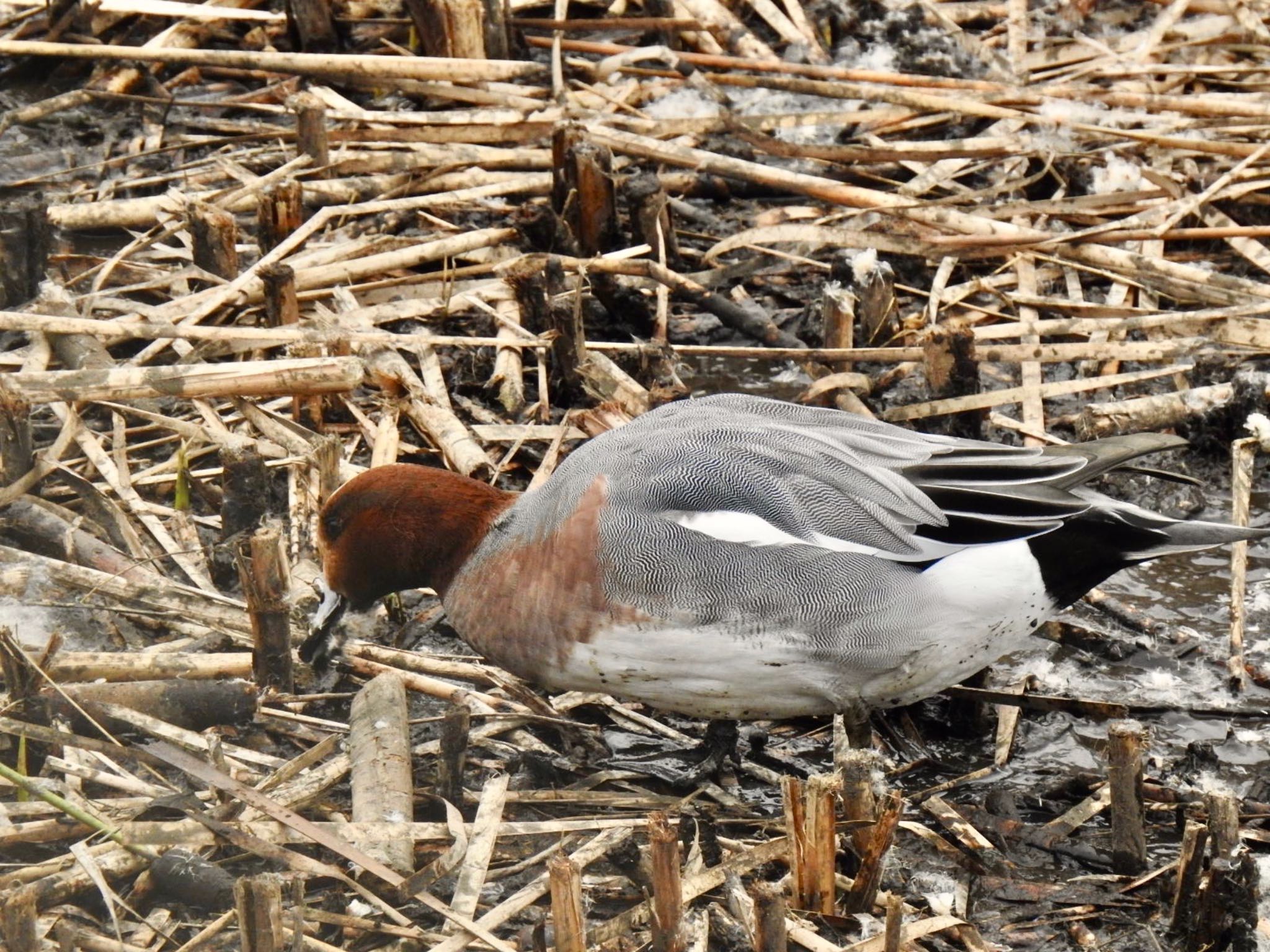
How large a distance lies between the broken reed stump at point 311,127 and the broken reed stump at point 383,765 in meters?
2.68

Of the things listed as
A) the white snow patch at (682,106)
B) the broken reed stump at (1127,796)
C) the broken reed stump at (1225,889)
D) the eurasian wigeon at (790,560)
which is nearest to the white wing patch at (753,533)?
the eurasian wigeon at (790,560)

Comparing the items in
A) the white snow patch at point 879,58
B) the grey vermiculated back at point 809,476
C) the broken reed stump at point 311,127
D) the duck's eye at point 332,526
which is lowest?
the duck's eye at point 332,526

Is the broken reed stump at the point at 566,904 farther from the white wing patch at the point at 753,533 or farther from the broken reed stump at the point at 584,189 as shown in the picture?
the broken reed stump at the point at 584,189

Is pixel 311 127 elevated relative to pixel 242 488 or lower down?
elevated

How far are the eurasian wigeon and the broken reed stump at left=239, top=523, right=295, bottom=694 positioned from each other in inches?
16.1

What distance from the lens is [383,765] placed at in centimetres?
339

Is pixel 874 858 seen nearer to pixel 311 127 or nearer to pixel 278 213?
pixel 278 213

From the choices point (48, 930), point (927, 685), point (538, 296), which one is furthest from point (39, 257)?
point (927, 685)

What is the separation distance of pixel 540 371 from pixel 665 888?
2.44 meters

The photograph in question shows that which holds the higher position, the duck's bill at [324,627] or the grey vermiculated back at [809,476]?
the grey vermiculated back at [809,476]

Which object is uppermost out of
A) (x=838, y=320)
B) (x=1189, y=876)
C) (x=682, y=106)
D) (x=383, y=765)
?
(x=682, y=106)

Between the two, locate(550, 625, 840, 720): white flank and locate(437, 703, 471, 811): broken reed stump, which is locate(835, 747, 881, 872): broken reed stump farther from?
locate(437, 703, 471, 811): broken reed stump

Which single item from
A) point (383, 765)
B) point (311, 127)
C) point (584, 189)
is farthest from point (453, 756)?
point (311, 127)

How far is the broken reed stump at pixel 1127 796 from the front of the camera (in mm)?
3201
